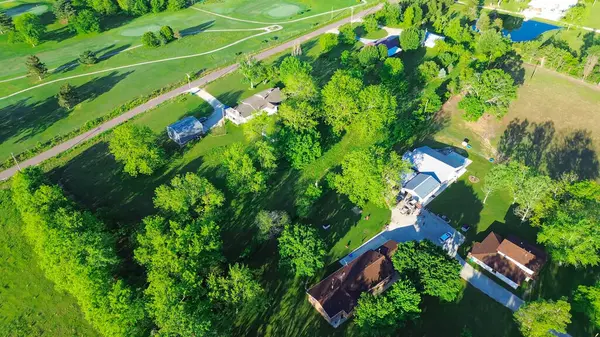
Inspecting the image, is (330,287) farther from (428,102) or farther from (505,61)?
(505,61)

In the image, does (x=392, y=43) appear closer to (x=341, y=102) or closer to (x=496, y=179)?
(x=341, y=102)

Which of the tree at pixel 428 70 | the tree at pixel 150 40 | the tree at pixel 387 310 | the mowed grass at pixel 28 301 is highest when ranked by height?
the tree at pixel 150 40

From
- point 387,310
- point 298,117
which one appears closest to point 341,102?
point 298,117

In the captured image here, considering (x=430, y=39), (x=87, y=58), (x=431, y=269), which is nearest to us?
(x=431, y=269)

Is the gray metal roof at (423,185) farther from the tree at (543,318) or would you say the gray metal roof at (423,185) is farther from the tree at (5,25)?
the tree at (5,25)

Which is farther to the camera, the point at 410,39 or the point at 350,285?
the point at 410,39

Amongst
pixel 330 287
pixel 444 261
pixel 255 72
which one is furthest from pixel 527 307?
pixel 255 72

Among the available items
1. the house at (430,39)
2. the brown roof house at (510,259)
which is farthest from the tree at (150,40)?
the brown roof house at (510,259)
